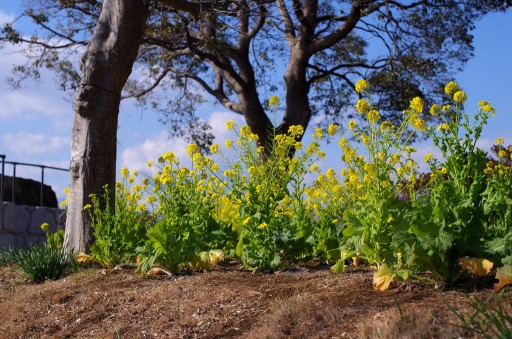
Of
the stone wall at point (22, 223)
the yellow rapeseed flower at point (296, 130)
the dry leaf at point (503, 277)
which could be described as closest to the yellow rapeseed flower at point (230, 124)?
the yellow rapeseed flower at point (296, 130)

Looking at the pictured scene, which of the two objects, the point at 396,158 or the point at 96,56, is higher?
the point at 96,56

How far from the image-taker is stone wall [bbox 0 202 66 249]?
1300cm

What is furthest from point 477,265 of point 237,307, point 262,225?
point 262,225

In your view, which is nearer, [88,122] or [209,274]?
[209,274]

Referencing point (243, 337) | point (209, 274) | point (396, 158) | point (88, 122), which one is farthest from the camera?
point (88, 122)

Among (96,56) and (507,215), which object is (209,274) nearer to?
(507,215)

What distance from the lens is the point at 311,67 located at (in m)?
17.5

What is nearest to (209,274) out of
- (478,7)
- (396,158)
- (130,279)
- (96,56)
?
(130,279)

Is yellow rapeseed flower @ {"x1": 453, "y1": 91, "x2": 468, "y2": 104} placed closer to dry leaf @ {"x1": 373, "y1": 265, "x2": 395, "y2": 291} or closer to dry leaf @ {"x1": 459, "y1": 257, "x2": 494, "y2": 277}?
dry leaf @ {"x1": 459, "y1": 257, "x2": 494, "y2": 277}

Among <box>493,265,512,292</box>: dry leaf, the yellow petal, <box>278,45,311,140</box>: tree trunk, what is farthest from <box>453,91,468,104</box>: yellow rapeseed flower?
<box>278,45,311,140</box>: tree trunk

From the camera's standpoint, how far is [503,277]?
166 inches

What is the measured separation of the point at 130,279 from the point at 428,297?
301cm

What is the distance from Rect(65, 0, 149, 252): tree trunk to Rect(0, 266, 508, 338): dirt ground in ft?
5.63

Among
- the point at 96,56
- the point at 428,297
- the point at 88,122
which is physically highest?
the point at 96,56
